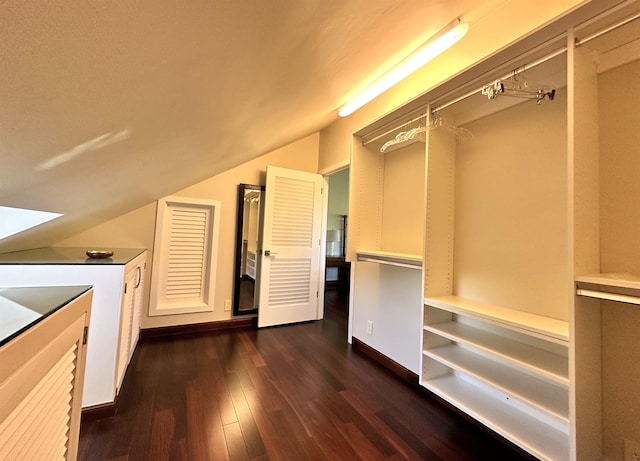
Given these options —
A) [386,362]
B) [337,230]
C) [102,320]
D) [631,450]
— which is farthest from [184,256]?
[337,230]

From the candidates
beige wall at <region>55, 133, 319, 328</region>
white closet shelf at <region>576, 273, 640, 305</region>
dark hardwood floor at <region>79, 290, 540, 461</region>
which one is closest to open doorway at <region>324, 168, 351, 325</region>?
beige wall at <region>55, 133, 319, 328</region>

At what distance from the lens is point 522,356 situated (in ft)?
4.06

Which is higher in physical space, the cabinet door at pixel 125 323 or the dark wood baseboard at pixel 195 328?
the cabinet door at pixel 125 323

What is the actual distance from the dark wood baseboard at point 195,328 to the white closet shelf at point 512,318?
93.9 inches

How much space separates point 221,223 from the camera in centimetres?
321

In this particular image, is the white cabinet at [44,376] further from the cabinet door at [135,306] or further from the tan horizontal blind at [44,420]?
the cabinet door at [135,306]

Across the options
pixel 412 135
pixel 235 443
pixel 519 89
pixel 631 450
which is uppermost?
pixel 519 89

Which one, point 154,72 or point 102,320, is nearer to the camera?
point 154,72

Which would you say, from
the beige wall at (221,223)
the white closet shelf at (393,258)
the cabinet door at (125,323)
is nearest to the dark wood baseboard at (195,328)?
the beige wall at (221,223)

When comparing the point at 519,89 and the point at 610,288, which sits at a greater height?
the point at 519,89

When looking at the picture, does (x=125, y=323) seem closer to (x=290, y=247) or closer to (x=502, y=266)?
(x=290, y=247)

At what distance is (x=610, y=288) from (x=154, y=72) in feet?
5.23

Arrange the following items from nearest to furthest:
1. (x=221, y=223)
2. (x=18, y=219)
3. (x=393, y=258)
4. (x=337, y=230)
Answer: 1. (x=18, y=219)
2. (x=393, y=258)
3. (x=221, y=223)
4. (x=337, y=230)

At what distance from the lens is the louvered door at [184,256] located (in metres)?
2.90
